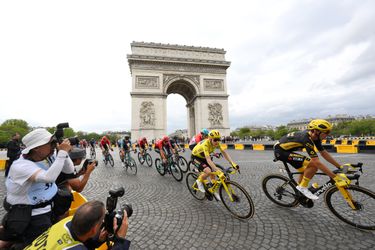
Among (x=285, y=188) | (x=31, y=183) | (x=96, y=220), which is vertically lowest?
(x=285, y=188)

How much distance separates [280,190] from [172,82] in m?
26.2

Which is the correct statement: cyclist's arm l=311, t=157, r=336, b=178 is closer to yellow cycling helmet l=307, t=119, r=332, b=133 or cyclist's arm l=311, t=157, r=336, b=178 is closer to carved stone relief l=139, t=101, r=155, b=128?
yellow cycling helmet l=307, t=119, r=332, b=133

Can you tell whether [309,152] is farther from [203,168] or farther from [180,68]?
[180,68]

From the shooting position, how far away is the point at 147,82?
26.7m

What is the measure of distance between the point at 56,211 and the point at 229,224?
88.4 inches

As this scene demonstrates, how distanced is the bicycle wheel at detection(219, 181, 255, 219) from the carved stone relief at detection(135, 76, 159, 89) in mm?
24979

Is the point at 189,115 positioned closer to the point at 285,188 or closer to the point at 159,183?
the point at 159,183

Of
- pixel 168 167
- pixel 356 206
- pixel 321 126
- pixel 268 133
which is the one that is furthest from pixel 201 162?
pixel 268 133

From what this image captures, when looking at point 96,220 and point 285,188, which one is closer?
point 96,220

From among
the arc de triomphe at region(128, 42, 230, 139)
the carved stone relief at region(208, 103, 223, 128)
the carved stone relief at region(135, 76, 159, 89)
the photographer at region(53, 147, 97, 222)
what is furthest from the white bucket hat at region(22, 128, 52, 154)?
the carved stone relief at region(208, 103, 223, 128)

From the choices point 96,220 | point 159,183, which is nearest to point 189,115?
point 159,183

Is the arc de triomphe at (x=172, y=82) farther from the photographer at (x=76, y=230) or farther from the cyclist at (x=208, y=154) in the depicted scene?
the photographer at (x=76, y=230)

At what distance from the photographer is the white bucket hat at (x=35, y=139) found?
1.66 m

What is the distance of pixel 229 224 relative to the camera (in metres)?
2.81
